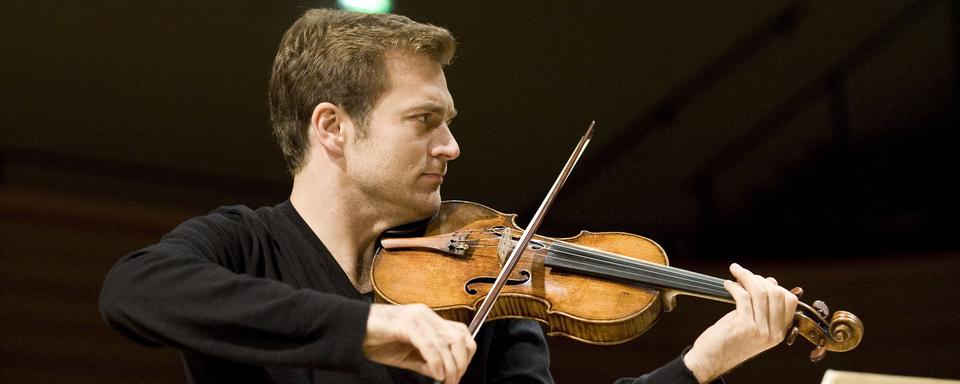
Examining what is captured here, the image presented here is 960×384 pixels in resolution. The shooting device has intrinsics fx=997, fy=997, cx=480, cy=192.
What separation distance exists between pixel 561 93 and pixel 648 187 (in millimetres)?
443

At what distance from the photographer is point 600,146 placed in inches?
136

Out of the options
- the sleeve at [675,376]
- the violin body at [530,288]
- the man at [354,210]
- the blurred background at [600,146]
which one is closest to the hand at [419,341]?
the man at [354,210]

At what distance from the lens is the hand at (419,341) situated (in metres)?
1.11

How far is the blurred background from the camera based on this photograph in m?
2.82

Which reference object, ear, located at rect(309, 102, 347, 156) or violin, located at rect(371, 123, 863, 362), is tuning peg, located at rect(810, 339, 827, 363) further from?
ear, located at rect(309, 102, 347, 156)

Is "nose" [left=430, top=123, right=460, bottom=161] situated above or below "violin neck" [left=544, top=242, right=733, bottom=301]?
above

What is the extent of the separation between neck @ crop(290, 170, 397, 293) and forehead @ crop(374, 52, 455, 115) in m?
0.16

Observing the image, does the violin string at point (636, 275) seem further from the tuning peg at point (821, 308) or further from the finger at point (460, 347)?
the finger at point (460, 347)

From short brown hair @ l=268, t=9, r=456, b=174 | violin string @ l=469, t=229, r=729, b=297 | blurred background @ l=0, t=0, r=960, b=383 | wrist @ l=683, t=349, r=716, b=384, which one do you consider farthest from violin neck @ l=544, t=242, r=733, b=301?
blurred background @ l=0, t=0, r=960, b=383

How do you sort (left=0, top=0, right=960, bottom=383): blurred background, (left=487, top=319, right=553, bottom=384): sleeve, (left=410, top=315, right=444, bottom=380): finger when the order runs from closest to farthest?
(left=410, top=315, right=444, bottom=380): finger < (left=487, top=319, right=553, bottom=384): sleeve < (left=0, top=0, right=960, bottom=383): blurred background

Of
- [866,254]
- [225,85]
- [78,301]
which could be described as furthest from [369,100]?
[866,254]

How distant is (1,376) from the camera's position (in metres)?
2.65

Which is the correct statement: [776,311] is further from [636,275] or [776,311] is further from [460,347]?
[460,347]

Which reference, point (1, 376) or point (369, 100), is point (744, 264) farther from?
point (1, 376)
